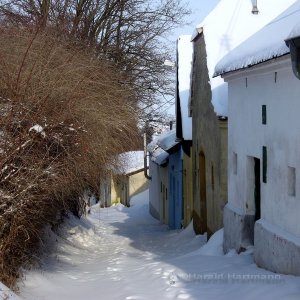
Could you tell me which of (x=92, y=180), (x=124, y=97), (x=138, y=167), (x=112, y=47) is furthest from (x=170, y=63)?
(x=138, y=167)

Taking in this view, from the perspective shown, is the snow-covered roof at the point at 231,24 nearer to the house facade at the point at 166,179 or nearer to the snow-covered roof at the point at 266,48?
the snow-covered roof at the point at 266,48

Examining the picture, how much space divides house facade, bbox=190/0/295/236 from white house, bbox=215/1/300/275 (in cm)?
177

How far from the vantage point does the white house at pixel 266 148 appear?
884 centimetres

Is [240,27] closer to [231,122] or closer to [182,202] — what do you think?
[231,122]

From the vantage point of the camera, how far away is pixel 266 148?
34.4 ft

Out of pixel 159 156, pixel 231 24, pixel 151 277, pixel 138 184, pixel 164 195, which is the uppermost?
pixel 231 24

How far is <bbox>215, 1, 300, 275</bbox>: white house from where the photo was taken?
8844 millimetres

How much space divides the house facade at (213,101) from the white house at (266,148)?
1.77 meters

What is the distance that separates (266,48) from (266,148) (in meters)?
1.76

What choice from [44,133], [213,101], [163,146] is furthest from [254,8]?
[44,133]

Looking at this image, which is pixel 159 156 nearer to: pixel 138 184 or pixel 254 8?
pixel 254 8

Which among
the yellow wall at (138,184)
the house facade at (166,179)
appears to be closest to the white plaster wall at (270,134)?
the house facade at (166,179)

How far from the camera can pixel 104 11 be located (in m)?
24.2

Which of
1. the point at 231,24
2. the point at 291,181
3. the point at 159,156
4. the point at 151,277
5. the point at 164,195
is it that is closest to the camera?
the point at 291,181
